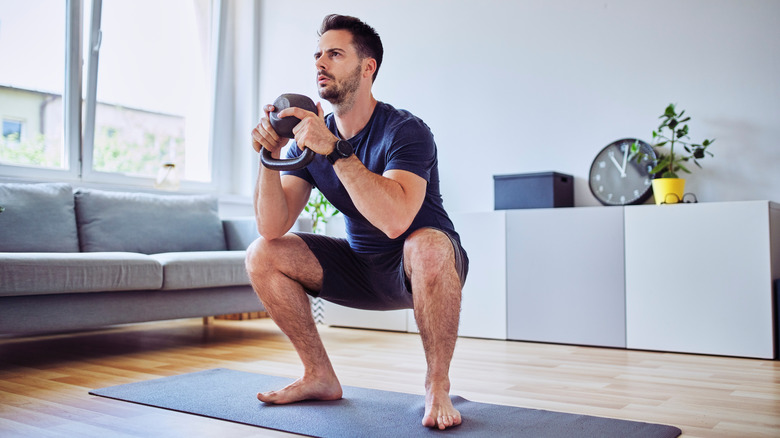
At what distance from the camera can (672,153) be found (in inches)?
123

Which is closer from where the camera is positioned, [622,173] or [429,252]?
[429,252]

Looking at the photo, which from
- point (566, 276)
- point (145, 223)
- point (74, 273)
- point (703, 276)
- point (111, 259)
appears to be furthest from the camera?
point (145, 223)

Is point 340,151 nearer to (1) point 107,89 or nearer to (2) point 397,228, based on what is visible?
(2) point 397,228

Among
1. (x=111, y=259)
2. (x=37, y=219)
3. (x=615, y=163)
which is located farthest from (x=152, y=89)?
(x=615, y=163)

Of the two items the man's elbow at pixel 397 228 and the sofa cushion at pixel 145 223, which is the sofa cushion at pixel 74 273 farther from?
the man's elbow at pixel 397 228

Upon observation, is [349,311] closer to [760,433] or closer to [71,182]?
[71,182]

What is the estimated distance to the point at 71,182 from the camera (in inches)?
142

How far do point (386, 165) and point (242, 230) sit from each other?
6.60 feet

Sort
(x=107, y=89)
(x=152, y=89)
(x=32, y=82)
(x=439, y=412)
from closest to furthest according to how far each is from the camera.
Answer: (x=439, y=412) → (x=32, y=82) → (x=107, y=89) → (x=152, y=89)

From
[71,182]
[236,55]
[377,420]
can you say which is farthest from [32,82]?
[377,420]

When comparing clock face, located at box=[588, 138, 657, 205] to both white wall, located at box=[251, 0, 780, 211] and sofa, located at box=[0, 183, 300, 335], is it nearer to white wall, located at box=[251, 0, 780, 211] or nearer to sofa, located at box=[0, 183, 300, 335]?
white wall, located at box=[251, 0, 780, 211]

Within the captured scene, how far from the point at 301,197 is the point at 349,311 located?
1.97 m

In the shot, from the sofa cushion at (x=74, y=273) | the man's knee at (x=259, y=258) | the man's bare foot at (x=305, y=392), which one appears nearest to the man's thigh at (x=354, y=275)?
the man's knee at (x=259, y=258)

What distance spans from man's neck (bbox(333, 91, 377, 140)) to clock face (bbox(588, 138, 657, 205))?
1.88 metres
